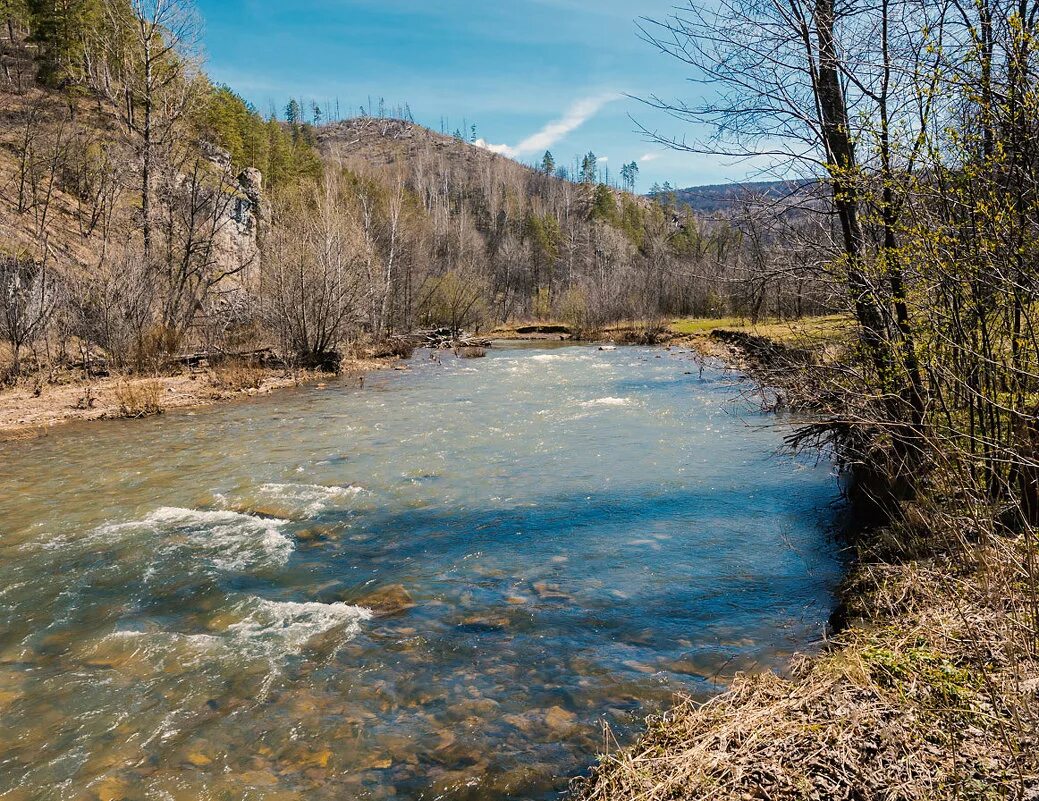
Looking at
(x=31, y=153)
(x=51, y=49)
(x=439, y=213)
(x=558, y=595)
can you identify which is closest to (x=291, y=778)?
(x=558, y=595)

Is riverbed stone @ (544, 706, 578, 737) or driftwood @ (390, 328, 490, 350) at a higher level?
driftwood @ (390, 328, 490, 350)

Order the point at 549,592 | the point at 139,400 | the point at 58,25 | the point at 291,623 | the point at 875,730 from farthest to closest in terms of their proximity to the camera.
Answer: the point at 58,25
the point at 139,400
the point at 549,592
the point at 291,623
the point at 875,730

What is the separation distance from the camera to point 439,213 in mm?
87500

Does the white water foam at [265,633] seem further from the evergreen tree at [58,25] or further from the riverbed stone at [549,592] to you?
the evergreen tree at [58,25]

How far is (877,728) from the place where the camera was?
9.57 feet

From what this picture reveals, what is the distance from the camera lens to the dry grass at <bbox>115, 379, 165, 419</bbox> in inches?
585

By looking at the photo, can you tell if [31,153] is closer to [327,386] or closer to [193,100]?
[193,100]

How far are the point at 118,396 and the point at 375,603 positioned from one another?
12380 millimetres

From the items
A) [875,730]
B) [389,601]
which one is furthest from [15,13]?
[875,730]

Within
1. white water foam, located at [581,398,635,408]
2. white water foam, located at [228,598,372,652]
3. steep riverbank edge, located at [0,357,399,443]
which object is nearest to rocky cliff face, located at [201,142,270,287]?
steep riverbank edge, located at [0,357,399,443]

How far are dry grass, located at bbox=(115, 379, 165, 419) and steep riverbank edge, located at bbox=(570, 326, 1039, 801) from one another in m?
15.0

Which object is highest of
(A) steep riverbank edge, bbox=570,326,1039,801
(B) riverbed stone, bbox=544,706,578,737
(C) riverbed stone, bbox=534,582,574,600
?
(A) steep riverbank edge, bbox=570,326,1039,801

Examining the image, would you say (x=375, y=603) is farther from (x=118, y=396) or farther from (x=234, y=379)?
(x=234, y=379)

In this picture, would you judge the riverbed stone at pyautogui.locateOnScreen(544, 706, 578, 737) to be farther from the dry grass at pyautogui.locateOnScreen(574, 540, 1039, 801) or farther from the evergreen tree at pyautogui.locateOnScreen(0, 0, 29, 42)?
the evergreen tree at pyautogui.locateOnScreen(0, 0, 29, 42)
